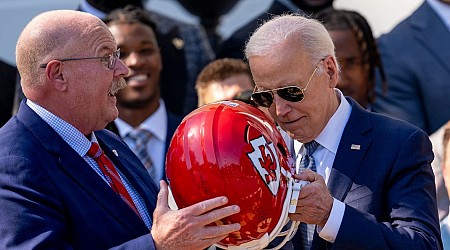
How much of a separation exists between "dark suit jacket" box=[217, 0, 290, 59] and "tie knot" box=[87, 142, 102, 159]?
2.73 metres

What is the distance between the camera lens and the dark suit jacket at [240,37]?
6.84 metres

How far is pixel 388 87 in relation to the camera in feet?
21.2

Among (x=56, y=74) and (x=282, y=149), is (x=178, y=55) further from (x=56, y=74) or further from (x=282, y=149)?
(x=282, y=149)

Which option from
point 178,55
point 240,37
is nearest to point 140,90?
point 178,55

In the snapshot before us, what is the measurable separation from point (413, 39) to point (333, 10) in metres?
0.53

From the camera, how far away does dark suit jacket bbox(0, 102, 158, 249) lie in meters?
3.71

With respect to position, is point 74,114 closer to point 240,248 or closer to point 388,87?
point 240,248

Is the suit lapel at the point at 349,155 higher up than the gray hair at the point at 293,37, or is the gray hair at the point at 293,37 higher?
the gray hair at the point at 293,37

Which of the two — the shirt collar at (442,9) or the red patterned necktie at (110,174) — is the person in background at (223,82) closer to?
the shirt collar at (442,9)

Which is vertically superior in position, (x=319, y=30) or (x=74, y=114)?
(x=319, y=30)

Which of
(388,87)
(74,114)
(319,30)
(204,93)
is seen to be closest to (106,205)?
(74,114)

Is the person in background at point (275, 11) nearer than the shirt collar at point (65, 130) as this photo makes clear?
No

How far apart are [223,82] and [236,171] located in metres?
2.61

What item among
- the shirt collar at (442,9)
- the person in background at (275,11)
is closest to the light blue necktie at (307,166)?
the shirt collar at (442,9)
